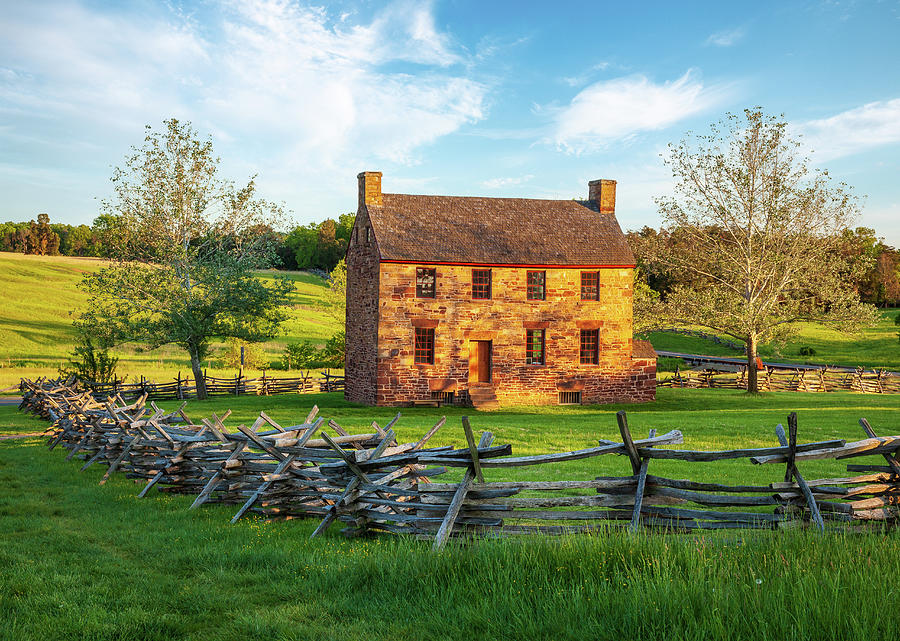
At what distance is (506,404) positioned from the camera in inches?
1090

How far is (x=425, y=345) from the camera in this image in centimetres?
2742

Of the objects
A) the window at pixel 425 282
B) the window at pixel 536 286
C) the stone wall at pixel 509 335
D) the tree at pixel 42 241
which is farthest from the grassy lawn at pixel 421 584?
the tree at pixel 42 241

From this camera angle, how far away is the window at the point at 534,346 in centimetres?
2839

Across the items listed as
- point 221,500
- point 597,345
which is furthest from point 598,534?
point 597,345

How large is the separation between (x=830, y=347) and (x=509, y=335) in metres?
42.0

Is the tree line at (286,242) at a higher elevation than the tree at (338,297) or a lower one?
higher

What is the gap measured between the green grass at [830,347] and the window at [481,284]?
27.1m

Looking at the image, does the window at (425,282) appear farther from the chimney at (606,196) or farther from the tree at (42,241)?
the tree at (42,241)

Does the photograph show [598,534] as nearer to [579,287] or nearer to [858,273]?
[579,287]

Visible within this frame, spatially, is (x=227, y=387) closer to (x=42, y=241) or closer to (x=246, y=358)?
(x=246, y=358)

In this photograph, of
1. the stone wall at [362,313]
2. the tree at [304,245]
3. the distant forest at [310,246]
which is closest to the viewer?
the stone wall at [362,313]

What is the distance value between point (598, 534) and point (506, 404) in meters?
21.6

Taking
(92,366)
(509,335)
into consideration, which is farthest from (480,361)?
(92,366)

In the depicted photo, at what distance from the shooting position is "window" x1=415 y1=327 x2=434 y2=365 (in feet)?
89.6
